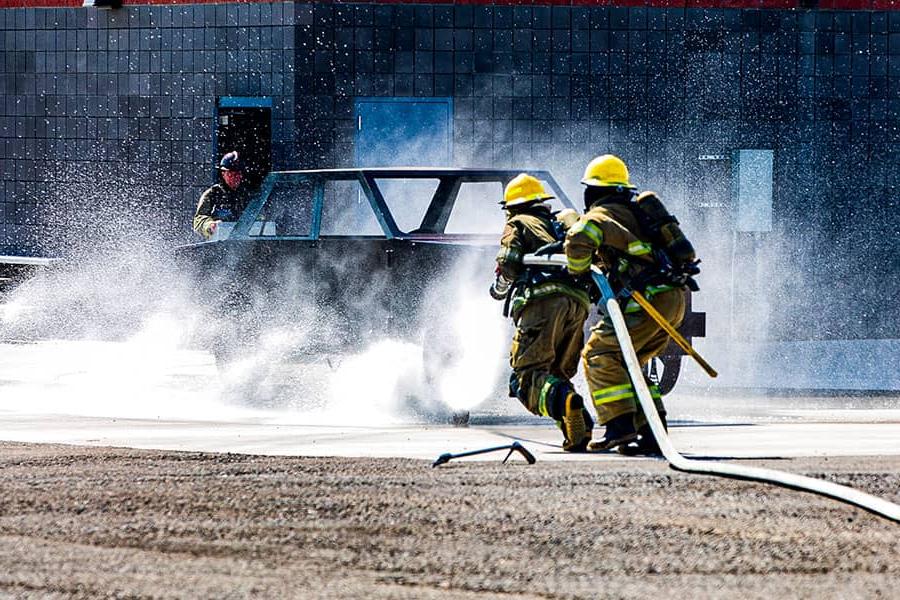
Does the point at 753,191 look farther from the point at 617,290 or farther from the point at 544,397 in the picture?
the point at 544,397

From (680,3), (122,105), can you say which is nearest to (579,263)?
(680,3)

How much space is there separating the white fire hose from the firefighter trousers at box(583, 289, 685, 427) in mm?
110

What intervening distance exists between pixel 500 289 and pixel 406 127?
832 centimetres

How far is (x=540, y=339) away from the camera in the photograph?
9008mm

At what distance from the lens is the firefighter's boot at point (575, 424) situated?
28.0 ft

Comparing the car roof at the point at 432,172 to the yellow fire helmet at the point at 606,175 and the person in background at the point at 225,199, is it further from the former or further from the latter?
the yellow fire helmet at the point at 606,175

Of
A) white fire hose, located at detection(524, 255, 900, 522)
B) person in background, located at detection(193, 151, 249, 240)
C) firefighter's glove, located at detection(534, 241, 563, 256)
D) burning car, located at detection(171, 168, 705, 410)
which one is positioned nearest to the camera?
white fire hose, located at detection(524, 255, 900, 522)

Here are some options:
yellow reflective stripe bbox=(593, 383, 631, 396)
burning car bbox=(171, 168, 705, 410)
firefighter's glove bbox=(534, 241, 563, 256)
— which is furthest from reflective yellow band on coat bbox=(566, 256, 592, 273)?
burning car bbox=(171, 168, 705, 410)

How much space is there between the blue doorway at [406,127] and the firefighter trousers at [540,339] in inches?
336

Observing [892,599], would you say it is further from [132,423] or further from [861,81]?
[861,81]

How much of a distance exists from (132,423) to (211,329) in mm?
1810

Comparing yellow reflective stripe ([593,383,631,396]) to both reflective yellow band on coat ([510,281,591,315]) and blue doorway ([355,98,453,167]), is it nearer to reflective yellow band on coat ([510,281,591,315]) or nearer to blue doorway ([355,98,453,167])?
reflective yellow band on coat ([510,281,591,315])

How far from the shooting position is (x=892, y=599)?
5.27 metres

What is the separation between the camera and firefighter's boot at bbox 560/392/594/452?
854 cm
